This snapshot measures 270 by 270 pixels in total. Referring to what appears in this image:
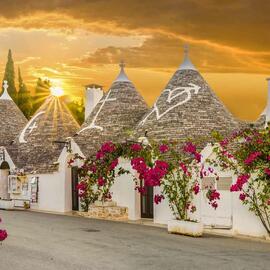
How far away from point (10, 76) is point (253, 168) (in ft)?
168

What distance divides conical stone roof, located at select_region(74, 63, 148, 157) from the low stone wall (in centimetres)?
329

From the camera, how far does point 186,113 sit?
1027 inches

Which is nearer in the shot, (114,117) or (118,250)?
(118,250)

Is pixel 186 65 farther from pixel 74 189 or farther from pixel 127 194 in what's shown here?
pixel 74 189

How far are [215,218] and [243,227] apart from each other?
1.62 meters

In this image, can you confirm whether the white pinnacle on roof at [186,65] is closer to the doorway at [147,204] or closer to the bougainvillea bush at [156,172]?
the bougainvillea bush at [156,172]

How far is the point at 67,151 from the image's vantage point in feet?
98.0

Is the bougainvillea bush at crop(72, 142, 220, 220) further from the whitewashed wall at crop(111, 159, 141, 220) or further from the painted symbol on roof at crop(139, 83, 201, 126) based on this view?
the painted symbol on roof at crop(139, 83, 201, 126)

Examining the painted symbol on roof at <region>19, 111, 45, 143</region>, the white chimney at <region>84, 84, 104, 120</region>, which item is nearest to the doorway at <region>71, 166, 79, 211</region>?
the white chimney at <region>84, 84, 104, 120</region>

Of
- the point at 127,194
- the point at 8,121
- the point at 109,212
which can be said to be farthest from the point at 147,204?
the point at 8,121

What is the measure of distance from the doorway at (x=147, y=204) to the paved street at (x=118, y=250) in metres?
3.57

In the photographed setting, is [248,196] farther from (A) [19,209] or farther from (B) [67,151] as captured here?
(A) [19,209]

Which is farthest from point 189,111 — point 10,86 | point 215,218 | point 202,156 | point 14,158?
point 10,86

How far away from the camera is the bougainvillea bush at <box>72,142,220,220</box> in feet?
67.6
